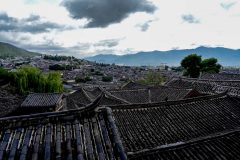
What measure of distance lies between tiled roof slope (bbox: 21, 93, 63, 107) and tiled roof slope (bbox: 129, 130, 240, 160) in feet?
63.5

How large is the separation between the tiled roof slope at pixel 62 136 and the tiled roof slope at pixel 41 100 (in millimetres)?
20174

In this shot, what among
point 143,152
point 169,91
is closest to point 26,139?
point 143,152

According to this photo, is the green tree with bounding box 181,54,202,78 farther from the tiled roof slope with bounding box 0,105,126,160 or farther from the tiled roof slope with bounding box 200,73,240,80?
the tiled roof slope with bounding box 0,105,126,160

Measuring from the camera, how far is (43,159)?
15.9ft

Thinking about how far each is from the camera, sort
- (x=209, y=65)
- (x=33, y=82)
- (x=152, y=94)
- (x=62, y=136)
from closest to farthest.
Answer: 1. (x=62, y=136)
2. (x=152, y=94)
3. (x=33, y=82)
4. (x=209, y=65)

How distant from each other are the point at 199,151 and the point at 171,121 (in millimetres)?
2805

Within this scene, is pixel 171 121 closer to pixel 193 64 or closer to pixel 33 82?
pixel 193 64

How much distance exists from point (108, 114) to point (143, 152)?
2466 mm

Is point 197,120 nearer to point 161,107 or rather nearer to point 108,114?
point 161,107

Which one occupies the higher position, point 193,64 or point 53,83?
point 193,64

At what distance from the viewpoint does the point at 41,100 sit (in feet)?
87.0

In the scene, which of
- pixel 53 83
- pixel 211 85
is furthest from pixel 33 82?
pixel 211 85

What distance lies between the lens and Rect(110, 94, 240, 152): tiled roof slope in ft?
31.6

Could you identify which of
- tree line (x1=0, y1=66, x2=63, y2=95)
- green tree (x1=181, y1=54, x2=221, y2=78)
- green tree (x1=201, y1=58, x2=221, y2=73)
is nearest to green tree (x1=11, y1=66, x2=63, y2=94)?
tree line (x1=0, y1=66, x2=63, y2=95)
